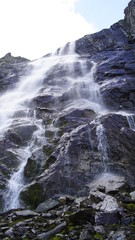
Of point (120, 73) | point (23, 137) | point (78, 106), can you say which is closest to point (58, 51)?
point (120, 73)

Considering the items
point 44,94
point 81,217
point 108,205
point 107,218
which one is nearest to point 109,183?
point 108,205

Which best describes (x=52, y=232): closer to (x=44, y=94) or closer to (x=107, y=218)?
(x=107, y=218)

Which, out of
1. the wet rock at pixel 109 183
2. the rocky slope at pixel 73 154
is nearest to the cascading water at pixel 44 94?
the rocky slope at pixel 73 154

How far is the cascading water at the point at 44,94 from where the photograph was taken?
26.2m

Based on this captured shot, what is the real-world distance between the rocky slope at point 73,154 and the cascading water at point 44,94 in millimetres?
115

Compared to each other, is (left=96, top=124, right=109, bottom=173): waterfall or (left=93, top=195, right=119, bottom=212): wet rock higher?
(left=96, top=124, right=109, bottom=173): waterfall

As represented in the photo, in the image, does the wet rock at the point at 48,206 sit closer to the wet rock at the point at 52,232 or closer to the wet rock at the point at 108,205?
the wet rock at the point at 108,205

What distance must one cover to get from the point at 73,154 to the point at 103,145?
2.97 m

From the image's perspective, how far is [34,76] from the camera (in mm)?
57469

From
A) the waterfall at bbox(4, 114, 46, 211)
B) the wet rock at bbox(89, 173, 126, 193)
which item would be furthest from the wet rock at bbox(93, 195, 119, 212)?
the waterfall at bbox(4, 114, 46, 211)

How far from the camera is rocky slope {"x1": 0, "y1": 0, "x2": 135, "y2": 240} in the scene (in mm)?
14062

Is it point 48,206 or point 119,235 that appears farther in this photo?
point 48,206

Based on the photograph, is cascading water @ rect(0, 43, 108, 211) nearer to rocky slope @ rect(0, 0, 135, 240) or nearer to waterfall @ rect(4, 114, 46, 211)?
waterfall @ rect(4, 114, 46, 211)

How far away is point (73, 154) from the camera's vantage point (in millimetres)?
25734
